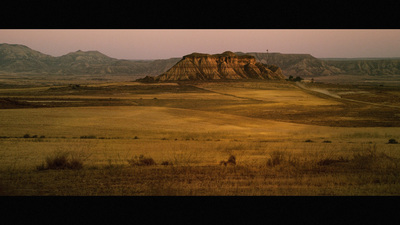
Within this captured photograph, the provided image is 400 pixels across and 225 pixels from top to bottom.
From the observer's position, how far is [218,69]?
101125 mm

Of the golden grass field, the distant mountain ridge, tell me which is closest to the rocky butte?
the distant mountain ridge

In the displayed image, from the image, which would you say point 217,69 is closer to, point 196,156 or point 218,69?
point 218,69

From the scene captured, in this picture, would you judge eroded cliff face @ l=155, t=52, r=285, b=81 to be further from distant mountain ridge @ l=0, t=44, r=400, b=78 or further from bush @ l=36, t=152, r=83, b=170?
bush @ l=36, t=152, r=83, b=170

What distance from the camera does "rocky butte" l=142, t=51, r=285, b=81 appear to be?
310ft

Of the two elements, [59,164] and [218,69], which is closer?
[59,164]

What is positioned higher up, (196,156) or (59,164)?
(59,164)

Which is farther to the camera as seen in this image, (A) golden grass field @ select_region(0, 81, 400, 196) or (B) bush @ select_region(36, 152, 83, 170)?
(B) bush @ select_region(36, 152, 83, 170)

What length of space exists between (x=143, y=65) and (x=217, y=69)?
335 ft

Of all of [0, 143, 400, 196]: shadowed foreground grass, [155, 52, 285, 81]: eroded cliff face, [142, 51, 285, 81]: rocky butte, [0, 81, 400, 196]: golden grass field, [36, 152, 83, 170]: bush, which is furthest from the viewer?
[155, 52, 285, 81]: eroded cliff face

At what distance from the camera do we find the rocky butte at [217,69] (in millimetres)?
94438

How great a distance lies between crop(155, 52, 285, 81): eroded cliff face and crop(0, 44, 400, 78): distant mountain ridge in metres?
28.7

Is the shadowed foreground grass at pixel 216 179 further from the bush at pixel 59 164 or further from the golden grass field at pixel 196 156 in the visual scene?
the bush at pixel 59 164

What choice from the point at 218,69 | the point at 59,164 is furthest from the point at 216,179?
the point at 218,69
